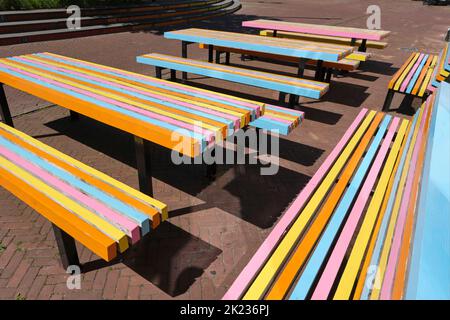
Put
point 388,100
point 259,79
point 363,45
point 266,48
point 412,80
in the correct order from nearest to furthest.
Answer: point 259,79 < point 412,80 < point 266,48 < point 388,100 < point 363,45

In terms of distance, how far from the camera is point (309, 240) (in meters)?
2.04

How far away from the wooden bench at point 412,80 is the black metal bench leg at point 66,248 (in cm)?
530

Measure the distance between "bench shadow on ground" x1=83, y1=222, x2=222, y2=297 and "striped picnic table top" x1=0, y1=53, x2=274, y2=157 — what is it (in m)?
0.99

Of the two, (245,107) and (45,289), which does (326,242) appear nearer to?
(245,107)

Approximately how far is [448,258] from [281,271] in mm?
929

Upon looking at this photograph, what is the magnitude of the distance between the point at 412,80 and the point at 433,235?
17.0 ft

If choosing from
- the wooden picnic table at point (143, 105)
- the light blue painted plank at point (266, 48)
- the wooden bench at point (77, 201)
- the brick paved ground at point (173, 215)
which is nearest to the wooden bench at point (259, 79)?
the light blue painted plank at point (266, 48)

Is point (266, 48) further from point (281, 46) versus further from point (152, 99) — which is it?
point (152, 99)

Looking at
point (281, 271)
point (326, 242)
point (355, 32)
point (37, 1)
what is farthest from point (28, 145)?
point (37, 1)

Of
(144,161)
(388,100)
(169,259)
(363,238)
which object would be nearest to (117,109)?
(144,161)

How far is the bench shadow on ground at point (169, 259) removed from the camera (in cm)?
252

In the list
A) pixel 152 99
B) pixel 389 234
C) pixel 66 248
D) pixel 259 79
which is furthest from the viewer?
pixel 259 79

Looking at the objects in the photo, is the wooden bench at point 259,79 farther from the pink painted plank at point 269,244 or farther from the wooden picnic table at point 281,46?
the pink painted plank at point 269,244
